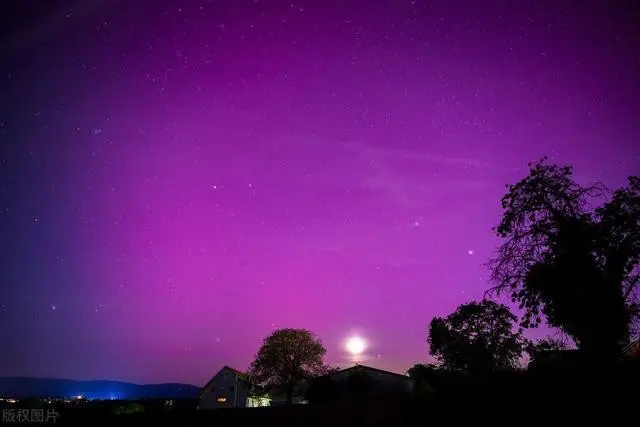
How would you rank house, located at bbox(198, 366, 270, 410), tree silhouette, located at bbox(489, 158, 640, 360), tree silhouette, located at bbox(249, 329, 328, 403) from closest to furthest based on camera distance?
1. tree silhouette, located at bbox(489, 158, 640, 360)
2. tree silhouette, located at bbox(249, 329, 328, 403)
3. house, located at bbox(198, 366, 270, 410)

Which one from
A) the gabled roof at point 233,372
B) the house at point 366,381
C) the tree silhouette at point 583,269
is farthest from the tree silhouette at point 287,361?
the tree silhouette at point 583,269

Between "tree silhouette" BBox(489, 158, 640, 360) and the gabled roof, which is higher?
"tree silhouette" BBox(489, 158, 640, 360)

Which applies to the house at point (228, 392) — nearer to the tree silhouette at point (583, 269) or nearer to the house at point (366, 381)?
the house at point (366, 381)

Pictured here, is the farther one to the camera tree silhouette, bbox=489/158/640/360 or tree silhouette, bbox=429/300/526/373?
tree silhouette, bbox=429/300/526/373

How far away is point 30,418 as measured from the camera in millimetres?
28938

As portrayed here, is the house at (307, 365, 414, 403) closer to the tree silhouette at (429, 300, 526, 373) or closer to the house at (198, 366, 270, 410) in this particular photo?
the tree silhouette at (429, 300, 526, 373)

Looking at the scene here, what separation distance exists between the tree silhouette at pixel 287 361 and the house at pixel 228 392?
13048 mm

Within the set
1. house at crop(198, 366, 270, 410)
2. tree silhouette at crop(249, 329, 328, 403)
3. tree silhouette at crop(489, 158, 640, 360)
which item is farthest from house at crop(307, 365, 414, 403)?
tree silhouette at crop(489, 158, 640, 360)

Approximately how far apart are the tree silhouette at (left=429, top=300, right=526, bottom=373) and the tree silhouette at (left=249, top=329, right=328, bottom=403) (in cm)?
1793

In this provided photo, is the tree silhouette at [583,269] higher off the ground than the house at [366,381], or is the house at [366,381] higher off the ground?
the tree silhouette at [583,269]

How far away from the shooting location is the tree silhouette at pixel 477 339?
4822 cm

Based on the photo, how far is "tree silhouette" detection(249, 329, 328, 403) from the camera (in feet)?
187

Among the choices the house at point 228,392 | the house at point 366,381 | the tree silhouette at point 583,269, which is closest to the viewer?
the tree silhouette at point 583,269

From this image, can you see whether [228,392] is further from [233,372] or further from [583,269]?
[583,269]
